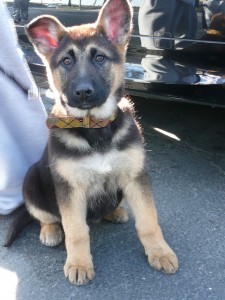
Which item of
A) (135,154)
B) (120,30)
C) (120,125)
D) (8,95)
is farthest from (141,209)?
(8,95)

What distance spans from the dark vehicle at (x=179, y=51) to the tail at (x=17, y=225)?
144 cm

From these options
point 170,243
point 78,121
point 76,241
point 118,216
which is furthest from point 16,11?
point 170,243

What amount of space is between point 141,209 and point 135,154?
0.37 metres

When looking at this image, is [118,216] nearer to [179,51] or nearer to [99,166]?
[99,166]

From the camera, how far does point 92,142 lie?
9.50 feet

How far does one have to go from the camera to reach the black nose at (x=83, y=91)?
104 inches

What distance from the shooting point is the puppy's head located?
2807 mm

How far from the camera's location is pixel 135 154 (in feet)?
9.48

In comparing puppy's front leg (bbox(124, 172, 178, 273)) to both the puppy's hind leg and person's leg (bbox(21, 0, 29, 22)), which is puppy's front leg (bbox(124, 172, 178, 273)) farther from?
person's leg (bbox(21, 0, 29, 22))

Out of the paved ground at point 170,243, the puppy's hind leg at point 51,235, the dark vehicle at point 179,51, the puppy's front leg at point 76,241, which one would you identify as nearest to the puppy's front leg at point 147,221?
the paved ground at point 170,243

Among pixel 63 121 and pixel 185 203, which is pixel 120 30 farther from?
pixel 185 203

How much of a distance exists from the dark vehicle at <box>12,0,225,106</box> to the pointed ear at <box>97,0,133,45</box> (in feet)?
2.11

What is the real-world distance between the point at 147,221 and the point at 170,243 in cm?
33

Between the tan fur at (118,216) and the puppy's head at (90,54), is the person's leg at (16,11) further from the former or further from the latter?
the tan fur at (118,216)
